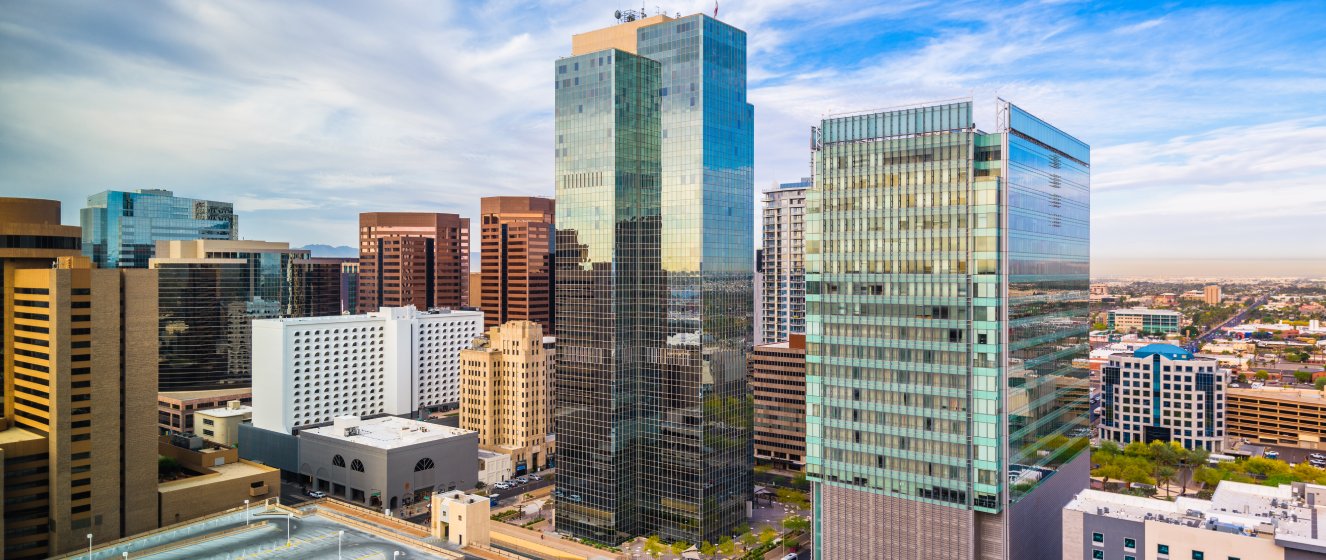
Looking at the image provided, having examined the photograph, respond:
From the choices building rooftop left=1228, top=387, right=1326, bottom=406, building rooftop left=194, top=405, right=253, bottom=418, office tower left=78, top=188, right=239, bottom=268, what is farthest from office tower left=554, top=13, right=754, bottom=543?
office tower left=78, top=188, right=239, bottom=268

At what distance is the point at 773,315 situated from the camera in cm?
17862

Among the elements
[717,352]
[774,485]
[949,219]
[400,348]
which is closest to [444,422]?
[400,348]

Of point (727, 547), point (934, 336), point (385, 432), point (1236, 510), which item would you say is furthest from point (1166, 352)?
point (385, 432)

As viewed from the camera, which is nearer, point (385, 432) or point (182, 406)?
point (385, 432)

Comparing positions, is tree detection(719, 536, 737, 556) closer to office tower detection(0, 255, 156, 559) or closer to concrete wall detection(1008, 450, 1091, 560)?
concrete wall detection(1008, 450, 1091, 560)

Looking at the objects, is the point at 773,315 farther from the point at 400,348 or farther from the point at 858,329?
the point at 858,329

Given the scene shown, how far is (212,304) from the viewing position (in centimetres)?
16375

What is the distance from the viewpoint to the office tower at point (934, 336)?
62562 millimetres

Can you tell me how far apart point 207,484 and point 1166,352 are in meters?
143

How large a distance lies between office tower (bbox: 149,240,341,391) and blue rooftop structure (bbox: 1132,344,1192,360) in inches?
6739

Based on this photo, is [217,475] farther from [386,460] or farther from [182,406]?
[182,406]

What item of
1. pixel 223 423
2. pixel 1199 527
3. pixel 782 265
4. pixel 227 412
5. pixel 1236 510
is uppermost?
pixel 782 265

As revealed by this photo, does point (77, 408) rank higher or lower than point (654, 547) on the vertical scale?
higher

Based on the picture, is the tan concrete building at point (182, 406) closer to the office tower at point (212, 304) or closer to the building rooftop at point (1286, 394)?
the office tower at point (212, 304)
